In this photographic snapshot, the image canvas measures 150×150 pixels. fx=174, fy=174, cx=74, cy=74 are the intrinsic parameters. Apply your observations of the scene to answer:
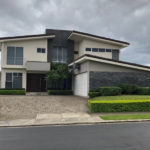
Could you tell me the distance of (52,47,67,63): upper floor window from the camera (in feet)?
83.1

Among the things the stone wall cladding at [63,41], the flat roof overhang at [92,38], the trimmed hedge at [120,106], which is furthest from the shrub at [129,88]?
the stone wall cladding at [63,41]

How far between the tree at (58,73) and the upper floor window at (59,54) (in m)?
2.03

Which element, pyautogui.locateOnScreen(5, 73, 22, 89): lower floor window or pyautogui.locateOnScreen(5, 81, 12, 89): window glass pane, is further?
pyautogui.locateOnScreen(5, 73, 22, 89): lower floor window

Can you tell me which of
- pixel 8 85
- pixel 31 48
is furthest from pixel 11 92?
pixel 31 48

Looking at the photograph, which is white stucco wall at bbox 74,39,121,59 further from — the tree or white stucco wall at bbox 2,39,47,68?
white stucco wall at bbox 2,39,47,68

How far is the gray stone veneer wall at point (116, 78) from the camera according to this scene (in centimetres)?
1809

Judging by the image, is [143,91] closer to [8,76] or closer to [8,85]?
[8,85]

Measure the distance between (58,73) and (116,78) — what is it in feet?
25.1

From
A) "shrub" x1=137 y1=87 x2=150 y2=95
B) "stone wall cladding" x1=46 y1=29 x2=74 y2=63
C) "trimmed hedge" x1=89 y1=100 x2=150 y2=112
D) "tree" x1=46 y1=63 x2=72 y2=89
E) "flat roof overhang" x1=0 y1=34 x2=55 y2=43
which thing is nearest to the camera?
"trimmed hedge" x1=89 y1=100 x2=150 y2=112

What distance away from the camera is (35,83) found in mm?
24859

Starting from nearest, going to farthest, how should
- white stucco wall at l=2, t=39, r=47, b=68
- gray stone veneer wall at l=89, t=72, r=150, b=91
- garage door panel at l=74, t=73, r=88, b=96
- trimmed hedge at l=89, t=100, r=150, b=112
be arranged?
trimmed hedge at l=89, t=100, r=150, b=112, gray stone veneer wall at l=89, t=72, r=150, b=91, garage door panel at l=74, t=73, r=88, b=96, white stucco wall at l=2, t=39, r=47, b=68

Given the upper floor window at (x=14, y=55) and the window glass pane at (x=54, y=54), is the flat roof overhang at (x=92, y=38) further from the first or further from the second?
the upper floor window at (x=14, y=55)

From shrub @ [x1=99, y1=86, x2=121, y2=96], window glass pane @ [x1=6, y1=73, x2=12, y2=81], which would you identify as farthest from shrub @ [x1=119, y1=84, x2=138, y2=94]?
window glass pane @ [x1=6, y1=73, x2=12, y2=81]

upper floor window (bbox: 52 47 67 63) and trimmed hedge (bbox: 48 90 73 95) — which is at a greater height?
upper floor window (bbox: 52 47 67 63)
